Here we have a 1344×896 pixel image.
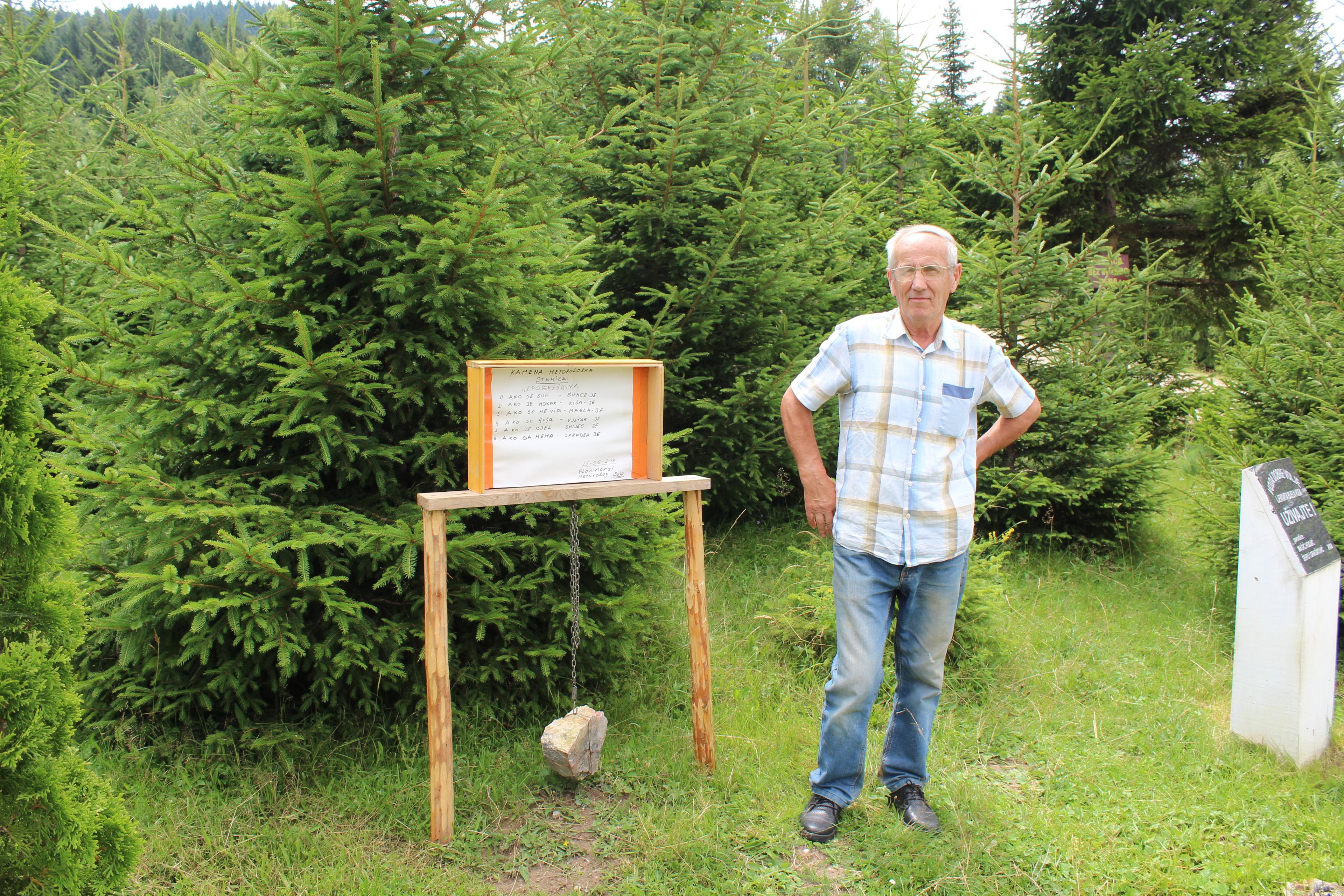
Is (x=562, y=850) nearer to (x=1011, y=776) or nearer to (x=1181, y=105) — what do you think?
(x=1011, y=776)

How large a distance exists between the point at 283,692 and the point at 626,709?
5.04 ft

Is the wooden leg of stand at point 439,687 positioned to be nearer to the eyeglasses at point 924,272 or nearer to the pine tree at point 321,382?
the pine tree at point 321,382

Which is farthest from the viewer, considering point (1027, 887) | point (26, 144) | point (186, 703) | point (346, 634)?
point (186, 703)

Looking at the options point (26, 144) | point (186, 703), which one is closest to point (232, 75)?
point (26, 144)

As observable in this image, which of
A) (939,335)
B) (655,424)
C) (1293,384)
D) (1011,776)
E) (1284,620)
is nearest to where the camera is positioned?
(939,335)

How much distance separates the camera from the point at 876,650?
3203 mm

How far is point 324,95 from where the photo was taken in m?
3.57

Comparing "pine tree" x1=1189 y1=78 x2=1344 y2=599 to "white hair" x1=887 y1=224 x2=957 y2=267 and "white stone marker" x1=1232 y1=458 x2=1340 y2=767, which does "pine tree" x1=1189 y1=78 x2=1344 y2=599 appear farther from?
"white hair" x1=887 y1=224 x2=957 y2=267

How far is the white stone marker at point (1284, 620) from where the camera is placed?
4.20 meters

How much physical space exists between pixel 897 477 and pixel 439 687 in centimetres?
181

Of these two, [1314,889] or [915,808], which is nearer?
[1314,889]

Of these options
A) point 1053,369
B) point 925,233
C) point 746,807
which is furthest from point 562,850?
point 1053,369

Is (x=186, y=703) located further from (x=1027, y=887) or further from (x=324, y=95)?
(x=1027, y=887)

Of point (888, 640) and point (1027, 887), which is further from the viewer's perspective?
point (888, 640)
